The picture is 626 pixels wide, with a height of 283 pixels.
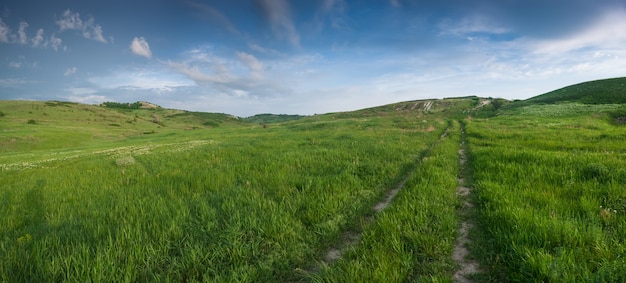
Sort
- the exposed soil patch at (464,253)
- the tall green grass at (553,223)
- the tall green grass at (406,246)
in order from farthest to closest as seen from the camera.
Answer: the exposed soil patch at (464,253) → the tall green grass at (406,246) → the tall green grass at (553,223)

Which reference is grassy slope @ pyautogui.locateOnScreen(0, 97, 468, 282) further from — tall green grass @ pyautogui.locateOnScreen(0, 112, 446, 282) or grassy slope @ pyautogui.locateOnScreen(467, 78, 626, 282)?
grassy slope @ pyautogui.locateOnScreen(467, 78, 626, 282)

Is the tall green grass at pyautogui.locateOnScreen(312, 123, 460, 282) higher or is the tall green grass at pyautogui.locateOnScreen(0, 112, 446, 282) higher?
the tall green grass at pyautogui.locateOnScreen(0, 112, 446, 282)

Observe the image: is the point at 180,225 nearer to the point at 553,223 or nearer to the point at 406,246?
the point at 406,246

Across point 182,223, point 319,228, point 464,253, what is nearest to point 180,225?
point 182,223

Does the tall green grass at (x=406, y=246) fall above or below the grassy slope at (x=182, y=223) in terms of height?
below

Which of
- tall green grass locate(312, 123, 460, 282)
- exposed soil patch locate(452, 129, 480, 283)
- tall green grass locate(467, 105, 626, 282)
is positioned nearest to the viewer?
tall green grass locate(467, 105, 626, 282)

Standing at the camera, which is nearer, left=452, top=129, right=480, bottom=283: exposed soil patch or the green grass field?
the green grass field

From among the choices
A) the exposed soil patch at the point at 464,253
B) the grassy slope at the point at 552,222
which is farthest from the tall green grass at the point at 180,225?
the grassy slope at the point at 552,222

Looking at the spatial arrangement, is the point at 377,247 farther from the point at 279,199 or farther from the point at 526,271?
the point at 279,199

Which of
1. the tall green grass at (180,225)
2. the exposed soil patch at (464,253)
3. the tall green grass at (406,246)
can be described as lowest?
the exposed soil patch at (464,253)

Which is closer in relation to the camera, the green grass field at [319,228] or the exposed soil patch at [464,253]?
the green grass field at [319,228]

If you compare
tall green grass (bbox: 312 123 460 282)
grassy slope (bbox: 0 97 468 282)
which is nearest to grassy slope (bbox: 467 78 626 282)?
tall green grass (bbox: 312 123 460 282)

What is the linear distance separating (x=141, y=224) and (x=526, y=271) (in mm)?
6717

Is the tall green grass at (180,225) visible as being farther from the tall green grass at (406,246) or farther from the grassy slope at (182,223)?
the tall green grass at (406,246)
